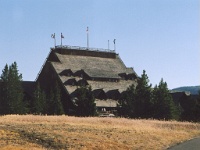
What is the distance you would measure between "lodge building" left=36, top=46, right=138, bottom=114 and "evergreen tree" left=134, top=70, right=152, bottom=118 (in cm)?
1264

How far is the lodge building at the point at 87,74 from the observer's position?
272 feet

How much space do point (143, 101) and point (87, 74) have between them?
25448mm

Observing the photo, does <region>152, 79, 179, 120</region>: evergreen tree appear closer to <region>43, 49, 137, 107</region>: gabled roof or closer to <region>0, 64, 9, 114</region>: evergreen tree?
<region>43, 49, 137, 107</region>: gabled roof

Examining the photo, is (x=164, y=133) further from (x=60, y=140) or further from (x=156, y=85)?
(x=156, y=85)

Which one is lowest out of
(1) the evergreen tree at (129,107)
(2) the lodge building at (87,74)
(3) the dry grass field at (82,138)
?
(3) the dry grass field at (82,138)

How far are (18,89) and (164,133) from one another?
34878 mm

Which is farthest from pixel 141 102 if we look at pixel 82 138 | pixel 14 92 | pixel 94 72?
pixel 82 138

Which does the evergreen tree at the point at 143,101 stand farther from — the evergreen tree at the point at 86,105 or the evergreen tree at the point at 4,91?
the evergreen tree at the point at 4,91

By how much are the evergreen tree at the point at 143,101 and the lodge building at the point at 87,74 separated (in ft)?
41.5

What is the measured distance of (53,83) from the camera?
8669 cm

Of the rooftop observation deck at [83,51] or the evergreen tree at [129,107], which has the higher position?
the rooftop observation deck at [83,51]

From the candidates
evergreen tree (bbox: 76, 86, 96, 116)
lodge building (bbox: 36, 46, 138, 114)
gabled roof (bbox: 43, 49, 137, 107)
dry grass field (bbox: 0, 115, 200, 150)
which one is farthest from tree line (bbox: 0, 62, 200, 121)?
dry grass field (bbox: 0, 115, 200, 150)

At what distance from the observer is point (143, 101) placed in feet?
218

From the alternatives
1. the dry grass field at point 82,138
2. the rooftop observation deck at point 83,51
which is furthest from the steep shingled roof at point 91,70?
the dry grass field at point 82,138
